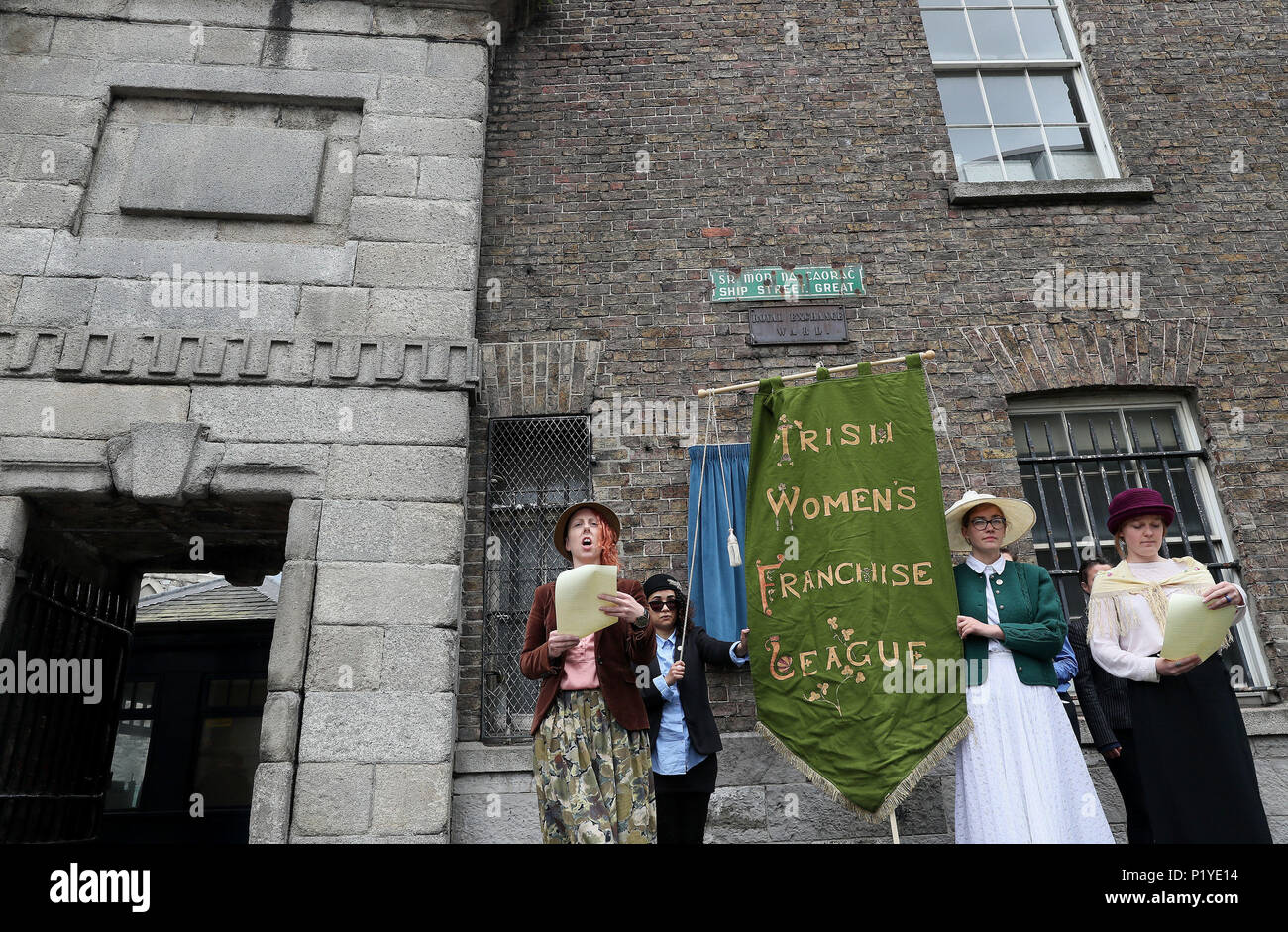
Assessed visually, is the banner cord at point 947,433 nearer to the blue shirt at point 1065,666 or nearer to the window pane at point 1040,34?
the blue shirt at point 1065,666

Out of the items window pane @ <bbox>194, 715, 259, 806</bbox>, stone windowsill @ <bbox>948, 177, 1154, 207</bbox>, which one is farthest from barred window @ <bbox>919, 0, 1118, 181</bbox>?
window pane @ <bbox>194, 715, 259, 806</bbox>

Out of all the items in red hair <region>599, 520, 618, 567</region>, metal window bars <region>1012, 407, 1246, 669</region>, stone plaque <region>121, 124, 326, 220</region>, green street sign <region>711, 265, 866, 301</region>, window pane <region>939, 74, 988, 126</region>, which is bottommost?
red hair <region>599, 520, 618, 567</region>

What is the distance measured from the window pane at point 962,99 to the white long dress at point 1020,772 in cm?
519

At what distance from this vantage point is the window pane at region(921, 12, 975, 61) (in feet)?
24.8

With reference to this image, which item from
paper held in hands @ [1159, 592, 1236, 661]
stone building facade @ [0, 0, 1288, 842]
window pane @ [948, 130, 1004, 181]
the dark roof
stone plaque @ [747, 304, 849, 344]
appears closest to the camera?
paper held in hands @ [1159, 592, 1236, 661]

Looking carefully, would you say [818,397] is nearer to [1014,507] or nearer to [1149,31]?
[1014,507]

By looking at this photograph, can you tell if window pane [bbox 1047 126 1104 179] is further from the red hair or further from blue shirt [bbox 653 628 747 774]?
blue shirt [bbox 653 628 747 774]

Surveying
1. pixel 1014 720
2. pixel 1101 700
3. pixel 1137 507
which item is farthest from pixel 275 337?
pixel 1101 700

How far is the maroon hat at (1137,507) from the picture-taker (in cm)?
411

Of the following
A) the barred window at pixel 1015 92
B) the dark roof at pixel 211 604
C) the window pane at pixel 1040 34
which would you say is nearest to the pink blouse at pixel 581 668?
the barred window at pixel 1015 92

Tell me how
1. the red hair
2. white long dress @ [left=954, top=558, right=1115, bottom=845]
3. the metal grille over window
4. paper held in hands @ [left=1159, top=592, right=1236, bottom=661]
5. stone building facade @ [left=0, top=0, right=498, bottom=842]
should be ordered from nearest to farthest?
paper held in hands @ [left=1159, top=592, right=1236, bottom=661], white long dress @ [left=954, top=558, right=1115, bottom=845], the red hair, stone building facade @ [left=0, top=0, right=498, bottom=842], the metal grille over window

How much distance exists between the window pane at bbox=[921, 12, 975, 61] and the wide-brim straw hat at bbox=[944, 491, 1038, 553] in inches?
191

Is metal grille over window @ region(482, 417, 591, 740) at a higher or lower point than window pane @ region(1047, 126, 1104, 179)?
lower

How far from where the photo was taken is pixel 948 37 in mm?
7637
